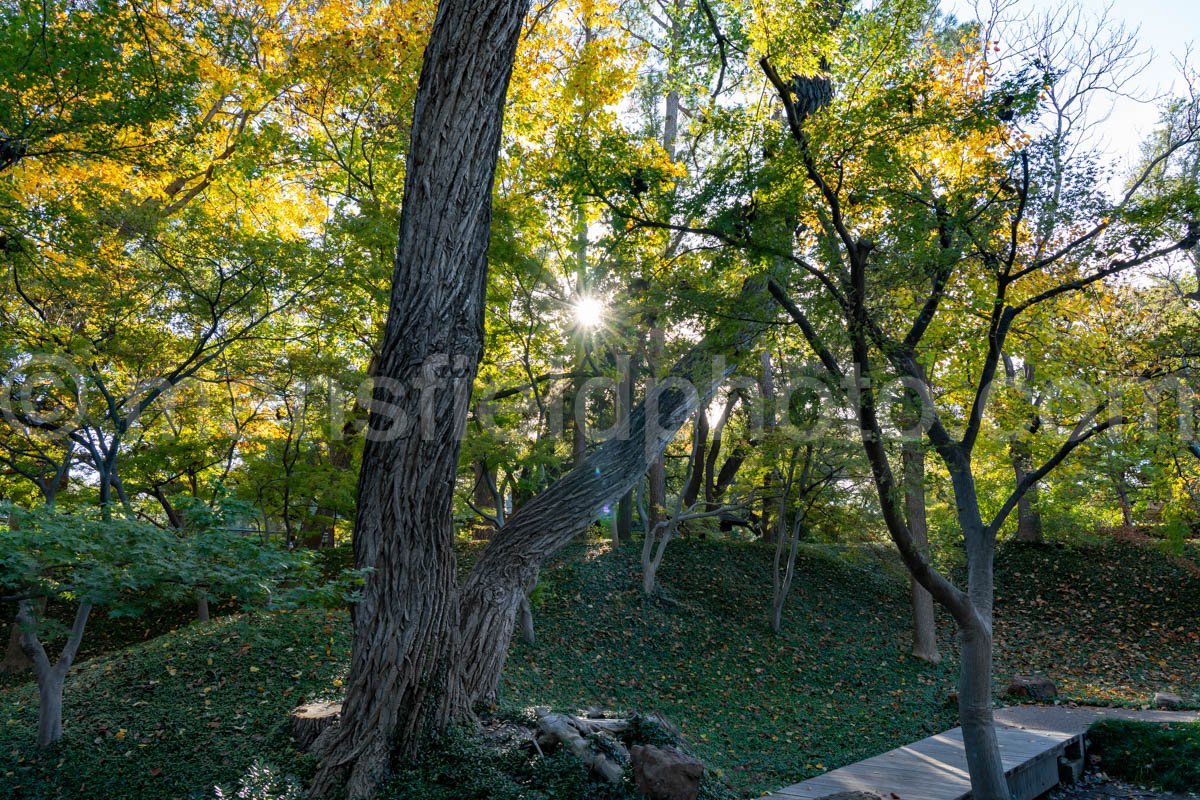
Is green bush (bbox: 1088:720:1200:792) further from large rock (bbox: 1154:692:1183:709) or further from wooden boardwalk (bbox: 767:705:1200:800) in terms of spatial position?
large rock (bbox: 1154:692:1183:709)

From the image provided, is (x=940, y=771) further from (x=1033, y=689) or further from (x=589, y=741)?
(x=1033, y=689)

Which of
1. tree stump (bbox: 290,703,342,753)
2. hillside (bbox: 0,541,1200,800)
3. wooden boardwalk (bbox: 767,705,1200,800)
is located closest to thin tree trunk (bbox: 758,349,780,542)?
hillside (bbox: 0,541,1200,800)

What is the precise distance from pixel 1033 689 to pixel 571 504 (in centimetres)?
736

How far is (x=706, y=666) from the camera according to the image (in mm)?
10250

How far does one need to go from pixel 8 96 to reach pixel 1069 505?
17.1m

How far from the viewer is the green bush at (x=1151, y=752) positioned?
21.2ft

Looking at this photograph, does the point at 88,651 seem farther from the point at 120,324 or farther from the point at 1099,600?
the point at 1099,600

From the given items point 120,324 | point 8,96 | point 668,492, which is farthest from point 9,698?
point 668,492

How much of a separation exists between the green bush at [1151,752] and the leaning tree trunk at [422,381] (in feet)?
22.0

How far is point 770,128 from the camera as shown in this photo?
5105 millimetres

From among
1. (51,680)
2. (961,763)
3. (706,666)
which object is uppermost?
(51,680)

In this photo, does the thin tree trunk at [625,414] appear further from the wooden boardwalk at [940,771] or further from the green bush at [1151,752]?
the green bush at [1151,752]

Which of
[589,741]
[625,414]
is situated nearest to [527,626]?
[625,414]

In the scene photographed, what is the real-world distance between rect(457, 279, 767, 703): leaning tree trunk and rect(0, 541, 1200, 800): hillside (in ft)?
4.58
